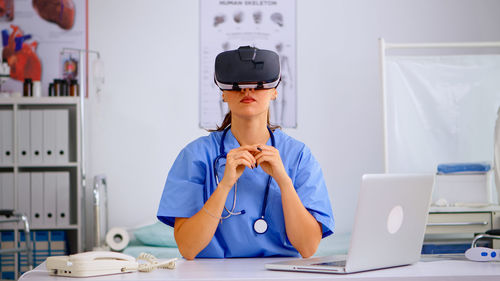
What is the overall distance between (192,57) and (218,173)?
2331 millimetres

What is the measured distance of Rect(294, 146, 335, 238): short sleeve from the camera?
1.75 m

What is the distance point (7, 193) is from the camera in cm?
368

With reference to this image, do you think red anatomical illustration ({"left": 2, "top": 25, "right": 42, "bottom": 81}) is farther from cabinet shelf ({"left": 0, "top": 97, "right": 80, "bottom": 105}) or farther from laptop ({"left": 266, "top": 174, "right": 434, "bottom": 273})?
laptop ({"left": 266, "top": 174, "right": 434, "bottom": 273})

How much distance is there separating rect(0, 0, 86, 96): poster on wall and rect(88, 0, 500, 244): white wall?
126 millimetres

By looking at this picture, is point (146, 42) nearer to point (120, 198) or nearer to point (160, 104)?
point (160, 104)

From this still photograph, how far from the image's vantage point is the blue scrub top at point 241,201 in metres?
1.73

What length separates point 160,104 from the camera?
4023mm

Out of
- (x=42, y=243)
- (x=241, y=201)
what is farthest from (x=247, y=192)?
(x=42, y=243)

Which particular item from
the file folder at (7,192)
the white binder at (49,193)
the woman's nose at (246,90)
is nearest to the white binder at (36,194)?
the white binder at (49,193)

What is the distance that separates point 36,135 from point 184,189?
2254 millimetres

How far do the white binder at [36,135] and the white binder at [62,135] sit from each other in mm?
103

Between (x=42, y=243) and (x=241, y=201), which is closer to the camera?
(x=241, y=201)

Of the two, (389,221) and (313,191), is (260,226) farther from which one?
(389,221)

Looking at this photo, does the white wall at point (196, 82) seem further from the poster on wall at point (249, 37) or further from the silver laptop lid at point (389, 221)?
the silver laptop lid at point (389, 221)
